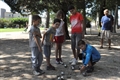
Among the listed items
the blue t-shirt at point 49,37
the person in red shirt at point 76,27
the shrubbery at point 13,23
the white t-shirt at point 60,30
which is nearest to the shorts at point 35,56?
the blue t-shirt at point 49,37

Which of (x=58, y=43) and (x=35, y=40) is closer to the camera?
(x=35, y=40)

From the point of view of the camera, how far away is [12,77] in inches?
241

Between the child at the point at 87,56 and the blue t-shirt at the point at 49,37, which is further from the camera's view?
the blue t-shirt at the point at 49,37

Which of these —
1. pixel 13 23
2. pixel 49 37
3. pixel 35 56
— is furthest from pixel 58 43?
pixel 13 23

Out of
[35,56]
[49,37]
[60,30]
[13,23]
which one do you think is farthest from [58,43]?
[13,23]

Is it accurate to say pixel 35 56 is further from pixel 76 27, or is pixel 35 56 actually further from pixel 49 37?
pixel 76 27

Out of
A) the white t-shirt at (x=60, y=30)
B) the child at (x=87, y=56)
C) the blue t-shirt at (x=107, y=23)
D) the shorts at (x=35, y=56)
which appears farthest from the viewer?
the blue t-shirt at (x=107, y=23)

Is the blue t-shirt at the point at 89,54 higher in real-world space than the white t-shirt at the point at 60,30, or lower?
lower

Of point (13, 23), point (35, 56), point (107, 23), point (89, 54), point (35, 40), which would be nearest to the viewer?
point (35, 40)

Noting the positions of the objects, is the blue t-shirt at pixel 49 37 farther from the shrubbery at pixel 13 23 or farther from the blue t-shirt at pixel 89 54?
the shrubbery at pixel 13 23

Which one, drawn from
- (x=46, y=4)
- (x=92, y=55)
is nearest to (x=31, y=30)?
(x=92, y=55)

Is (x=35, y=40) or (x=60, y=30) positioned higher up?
(x=60, y=30)

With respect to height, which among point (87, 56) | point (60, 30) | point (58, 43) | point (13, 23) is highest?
point (13, 23)

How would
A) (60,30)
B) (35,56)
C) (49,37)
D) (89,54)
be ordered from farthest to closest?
(60,30), (49,37), (89,54), (35,56)
